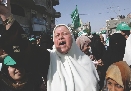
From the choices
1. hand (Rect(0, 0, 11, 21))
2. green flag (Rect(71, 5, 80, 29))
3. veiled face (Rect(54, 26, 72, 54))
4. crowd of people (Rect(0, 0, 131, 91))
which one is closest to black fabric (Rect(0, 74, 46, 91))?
crowd of people (Rect(0, 0, 131, 91))

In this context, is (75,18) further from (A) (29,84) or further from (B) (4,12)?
(B) (4,12)

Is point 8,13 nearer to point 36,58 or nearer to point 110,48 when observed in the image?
point 36,58

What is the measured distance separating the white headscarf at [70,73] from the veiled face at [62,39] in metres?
0.07

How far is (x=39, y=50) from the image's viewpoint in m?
2.05

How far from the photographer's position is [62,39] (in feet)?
7.23

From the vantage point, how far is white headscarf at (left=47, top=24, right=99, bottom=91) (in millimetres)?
2098

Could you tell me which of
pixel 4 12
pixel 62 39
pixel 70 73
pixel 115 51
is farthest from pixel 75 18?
pixel 4 12

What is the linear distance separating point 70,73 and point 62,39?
340 mm

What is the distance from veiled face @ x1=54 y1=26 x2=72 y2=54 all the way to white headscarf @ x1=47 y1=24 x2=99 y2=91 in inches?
2.7

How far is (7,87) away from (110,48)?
2.25 meters

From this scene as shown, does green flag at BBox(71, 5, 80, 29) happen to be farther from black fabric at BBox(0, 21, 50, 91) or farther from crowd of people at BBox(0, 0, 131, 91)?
black fabric at BBox(0, 21, 50, 91)

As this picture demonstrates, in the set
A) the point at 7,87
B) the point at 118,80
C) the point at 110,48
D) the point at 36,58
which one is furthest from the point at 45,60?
the point at 110,48

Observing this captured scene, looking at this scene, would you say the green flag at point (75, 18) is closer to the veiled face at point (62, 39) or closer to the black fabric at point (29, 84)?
the veiled face at point (62, 39)

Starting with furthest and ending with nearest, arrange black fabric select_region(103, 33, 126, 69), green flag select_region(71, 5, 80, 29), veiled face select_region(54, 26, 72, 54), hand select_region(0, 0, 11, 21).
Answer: green flag select_region(71, 5, 80, 29) → black fabric select_region(103, 33, 126, 69) → veiled face select_region(54, 26, 72, 54) → hand select_region(0, 0, 11, 21)
